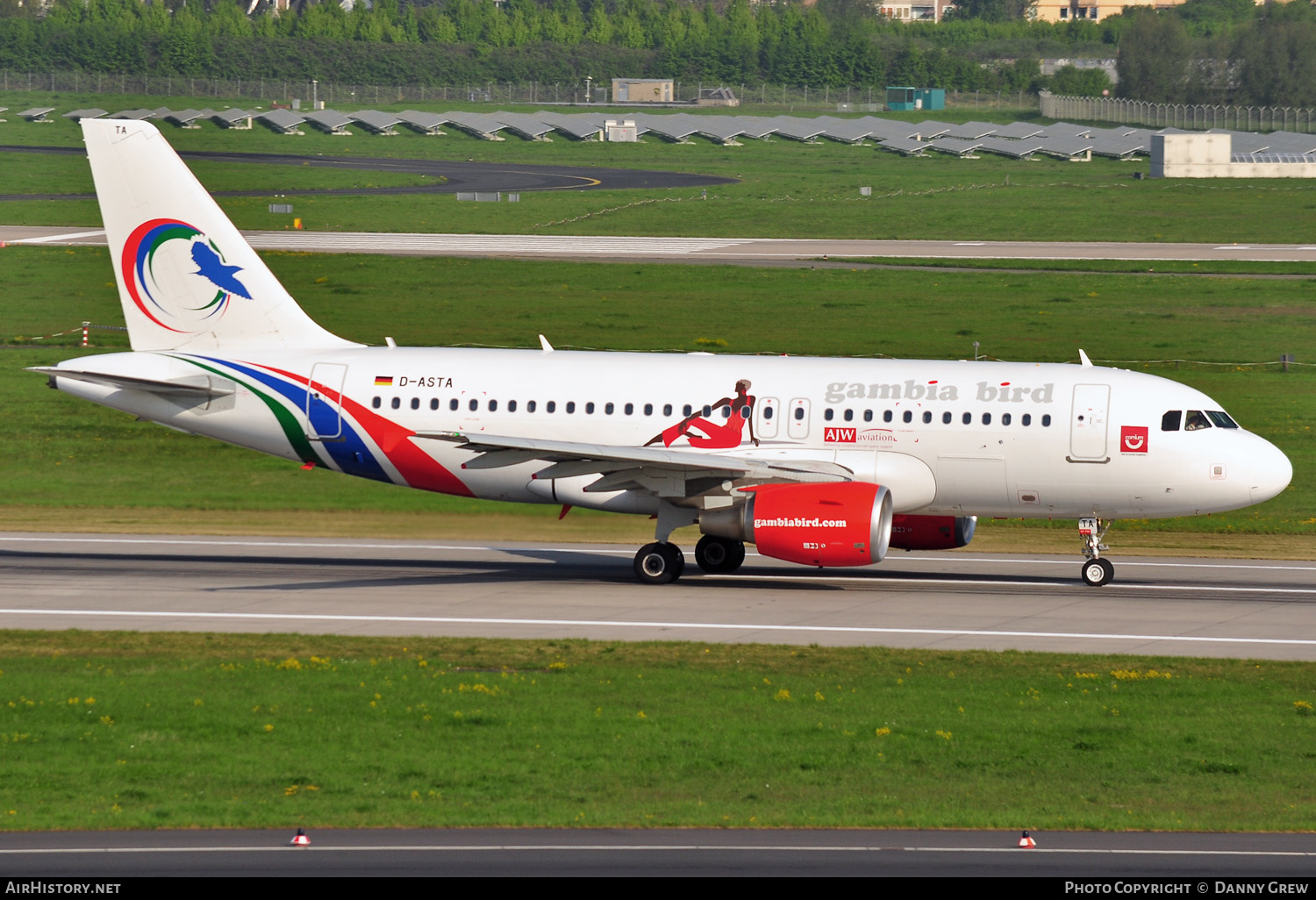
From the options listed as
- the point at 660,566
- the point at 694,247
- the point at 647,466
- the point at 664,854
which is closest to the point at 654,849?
the point at 664,854

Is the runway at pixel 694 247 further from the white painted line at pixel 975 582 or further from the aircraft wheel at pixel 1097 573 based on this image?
the aircraft wheel at pixel 1097 573

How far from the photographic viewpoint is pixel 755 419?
3691cm

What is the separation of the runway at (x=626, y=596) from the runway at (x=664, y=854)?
1204 centimetres

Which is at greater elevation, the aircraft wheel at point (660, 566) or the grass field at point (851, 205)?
the grass field at point (851, 205)

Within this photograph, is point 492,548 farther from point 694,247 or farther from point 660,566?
point 694,247

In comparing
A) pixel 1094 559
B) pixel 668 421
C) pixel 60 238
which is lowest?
pixel 1094 559

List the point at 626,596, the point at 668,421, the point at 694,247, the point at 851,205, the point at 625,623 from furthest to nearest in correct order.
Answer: the point at 851,205, the point at 694,247, the point at 668,421, the point at 626,596, the point at 625,623

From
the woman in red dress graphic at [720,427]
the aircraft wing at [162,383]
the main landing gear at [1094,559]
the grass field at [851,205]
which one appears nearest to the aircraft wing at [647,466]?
the woman in red dress graphic at [720,427]

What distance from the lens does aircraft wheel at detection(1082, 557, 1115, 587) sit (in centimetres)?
3666

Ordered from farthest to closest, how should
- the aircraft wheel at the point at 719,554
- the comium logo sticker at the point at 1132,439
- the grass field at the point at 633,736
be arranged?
the aircraft wheel at the point at 719,554, the comium logo sticker at the point at 1132,439, the grass field at the point at 633,736

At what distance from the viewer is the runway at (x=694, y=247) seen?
93.9 metres

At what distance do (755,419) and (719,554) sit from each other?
374 centimetres

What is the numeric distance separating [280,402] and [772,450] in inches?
458

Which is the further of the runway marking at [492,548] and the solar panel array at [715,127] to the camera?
the solar panel array at [715,127]
